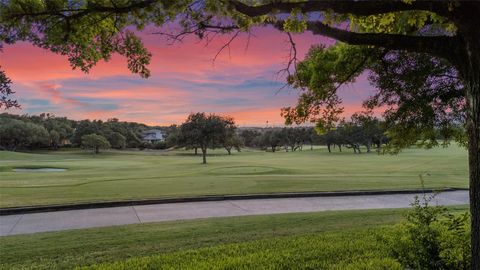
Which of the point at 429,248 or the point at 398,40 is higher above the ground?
the point at 398,40

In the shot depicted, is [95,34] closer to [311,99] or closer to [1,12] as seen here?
[1,12]

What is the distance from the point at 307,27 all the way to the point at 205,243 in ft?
14.8

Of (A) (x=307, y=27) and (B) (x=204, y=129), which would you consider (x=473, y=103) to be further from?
(B) (x=204, y=129)

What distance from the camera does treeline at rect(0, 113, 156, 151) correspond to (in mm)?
91806

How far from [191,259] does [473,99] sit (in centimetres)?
454

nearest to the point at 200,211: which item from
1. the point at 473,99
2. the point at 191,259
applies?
the point at 191,259

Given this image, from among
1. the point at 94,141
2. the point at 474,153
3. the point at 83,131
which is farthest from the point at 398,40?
the point at 83,131

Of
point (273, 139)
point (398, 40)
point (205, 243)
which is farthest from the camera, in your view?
point (273, 139)

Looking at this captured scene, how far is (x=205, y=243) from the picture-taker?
7883mm

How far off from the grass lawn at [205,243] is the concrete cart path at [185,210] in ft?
4.29

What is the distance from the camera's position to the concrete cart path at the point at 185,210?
10938 mm

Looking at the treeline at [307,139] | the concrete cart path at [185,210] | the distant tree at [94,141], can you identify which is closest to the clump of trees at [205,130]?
the treeline at [307,139]

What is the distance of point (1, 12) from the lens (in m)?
5.10

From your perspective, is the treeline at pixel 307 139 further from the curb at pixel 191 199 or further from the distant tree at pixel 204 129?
the curb at pixel 191 199
